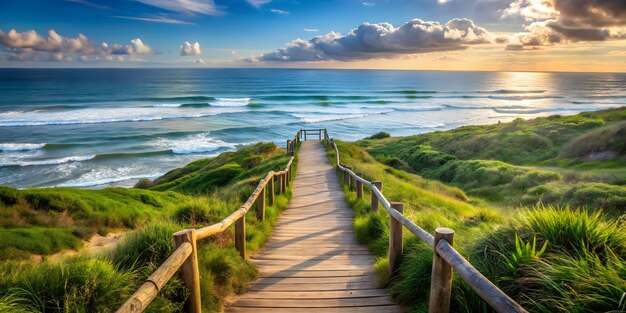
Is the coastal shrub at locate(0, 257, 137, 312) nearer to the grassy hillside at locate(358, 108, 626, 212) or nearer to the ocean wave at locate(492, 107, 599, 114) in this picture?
the grassy hillside at locate(358, 108, 626, 212)

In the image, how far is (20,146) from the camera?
36719 millimetres

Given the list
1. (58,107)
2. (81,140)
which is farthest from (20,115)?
(81,140)

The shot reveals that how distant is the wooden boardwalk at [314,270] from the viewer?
164 inches

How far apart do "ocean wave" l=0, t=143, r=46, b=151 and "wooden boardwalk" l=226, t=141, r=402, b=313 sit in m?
38.4

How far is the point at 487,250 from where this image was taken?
3.54 m

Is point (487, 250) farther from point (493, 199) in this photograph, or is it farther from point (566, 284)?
point (493, 199)

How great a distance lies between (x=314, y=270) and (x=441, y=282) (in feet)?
8.14

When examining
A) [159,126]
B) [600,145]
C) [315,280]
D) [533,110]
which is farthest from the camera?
[533,110]

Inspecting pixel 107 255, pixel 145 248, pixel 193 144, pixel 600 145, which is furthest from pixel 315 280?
pixel 193 144

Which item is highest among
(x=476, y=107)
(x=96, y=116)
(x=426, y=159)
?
(x=96, y=116)

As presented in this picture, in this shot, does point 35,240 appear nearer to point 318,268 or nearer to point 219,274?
point 219,274

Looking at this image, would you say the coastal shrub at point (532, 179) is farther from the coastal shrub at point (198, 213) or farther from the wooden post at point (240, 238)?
the wooden post at point (240, 238)

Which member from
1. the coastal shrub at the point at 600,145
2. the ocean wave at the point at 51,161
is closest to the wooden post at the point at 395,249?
the coastal shrub at the point at 600,145

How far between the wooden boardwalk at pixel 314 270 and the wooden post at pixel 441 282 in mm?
925
